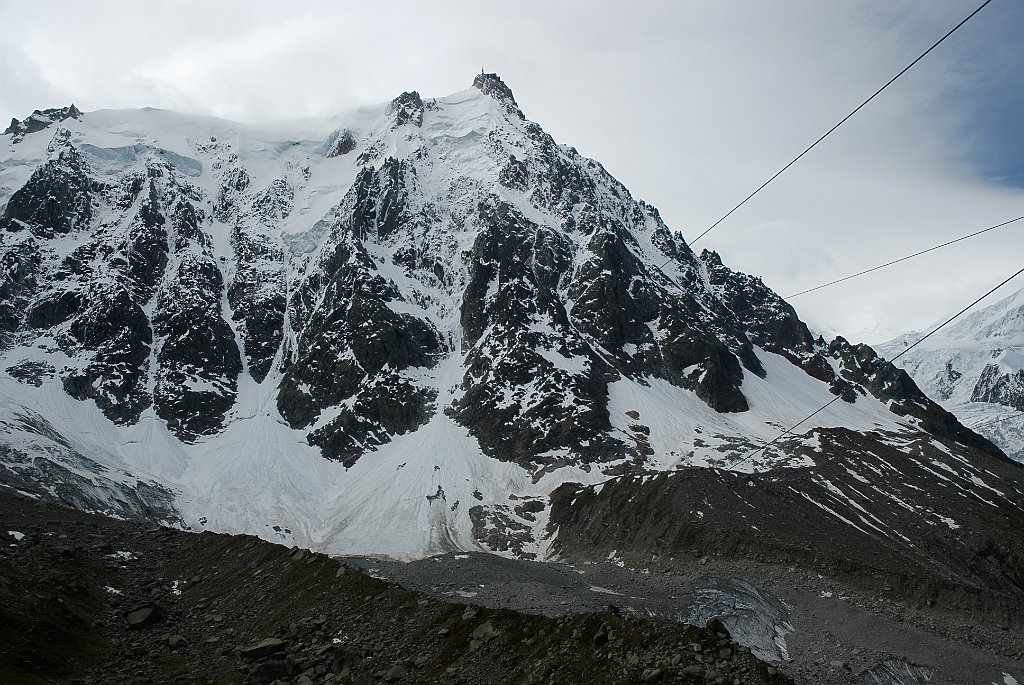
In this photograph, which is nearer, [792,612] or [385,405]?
[792,612]

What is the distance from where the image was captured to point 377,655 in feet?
116

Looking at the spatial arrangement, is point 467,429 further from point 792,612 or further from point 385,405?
point 792,612

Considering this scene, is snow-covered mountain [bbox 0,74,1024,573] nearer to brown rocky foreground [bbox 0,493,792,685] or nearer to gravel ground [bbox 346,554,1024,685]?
gravel ground [bbox 346,554,1024,685]

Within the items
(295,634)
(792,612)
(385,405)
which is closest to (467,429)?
(385,405)

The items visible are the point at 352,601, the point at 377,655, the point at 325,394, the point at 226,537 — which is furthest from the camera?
the point at 325,394

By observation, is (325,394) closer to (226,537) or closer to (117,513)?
(117,513)

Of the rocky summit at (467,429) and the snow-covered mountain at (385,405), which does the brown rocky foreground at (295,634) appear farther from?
the snow-covered mountain at (385,405)

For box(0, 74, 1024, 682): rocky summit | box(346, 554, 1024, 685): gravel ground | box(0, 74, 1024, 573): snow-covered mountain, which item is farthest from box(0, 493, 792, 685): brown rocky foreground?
box(0, 74, 1024, 573): snow-covered mountain

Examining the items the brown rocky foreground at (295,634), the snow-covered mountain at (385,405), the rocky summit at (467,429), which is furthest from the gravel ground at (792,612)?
the snow-covered mountain at (385,405)

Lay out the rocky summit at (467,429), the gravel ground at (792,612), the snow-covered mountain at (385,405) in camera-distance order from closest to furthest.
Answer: the gravel ground at (792,612) < the rocky summit at (467,429) < the snow-covered mountain at (385,405)

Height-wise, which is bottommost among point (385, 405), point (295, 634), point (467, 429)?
point (295, 634)

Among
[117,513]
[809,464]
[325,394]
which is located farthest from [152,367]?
[809,464]

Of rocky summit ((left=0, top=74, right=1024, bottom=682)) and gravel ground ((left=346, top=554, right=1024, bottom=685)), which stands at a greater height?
rocky summit ((left=0, top=74, right=1024, bottom=682))

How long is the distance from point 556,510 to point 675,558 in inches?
1197
